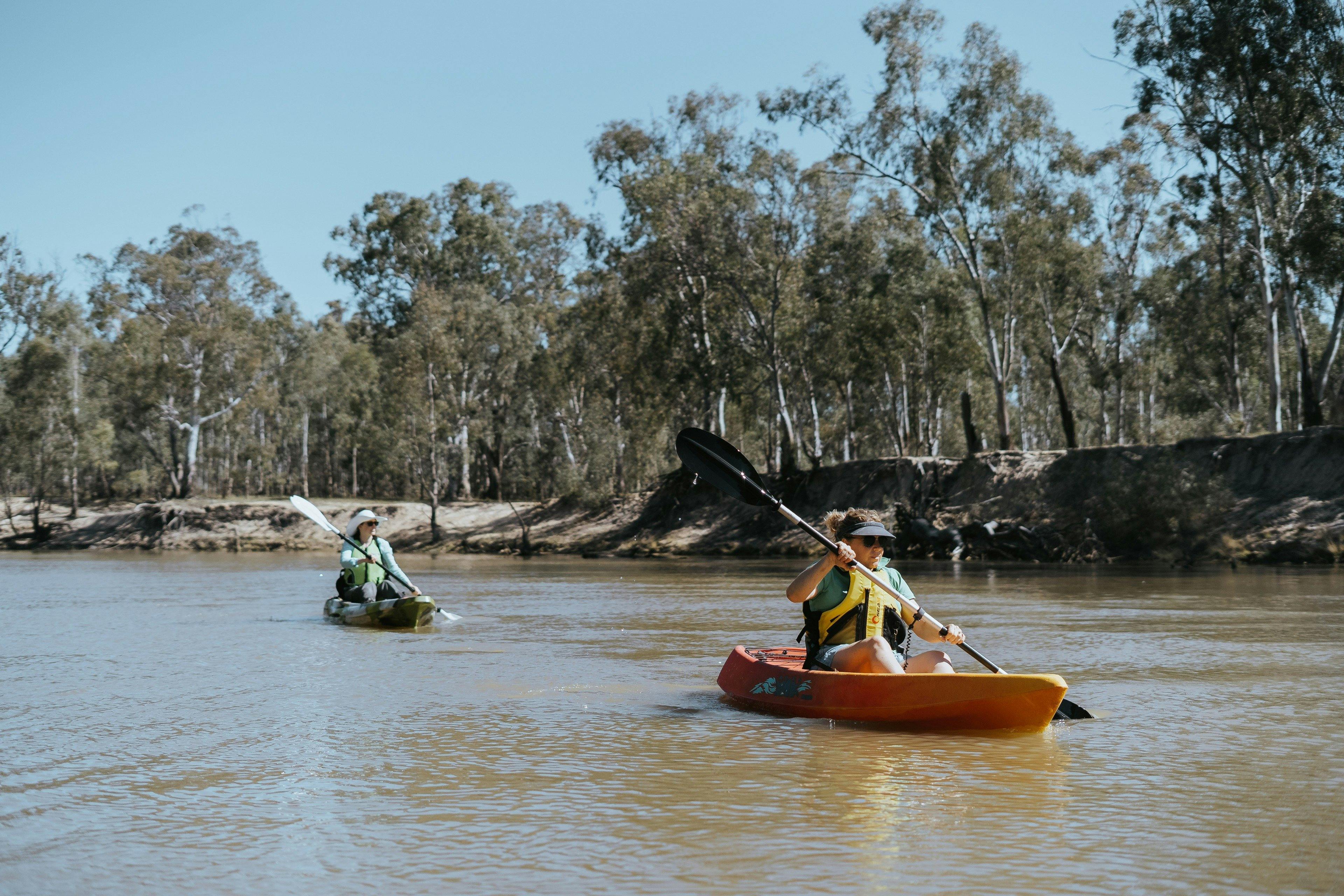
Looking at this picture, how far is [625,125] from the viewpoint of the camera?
4022cm

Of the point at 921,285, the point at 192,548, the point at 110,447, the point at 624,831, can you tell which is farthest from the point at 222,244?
the point at 624,831

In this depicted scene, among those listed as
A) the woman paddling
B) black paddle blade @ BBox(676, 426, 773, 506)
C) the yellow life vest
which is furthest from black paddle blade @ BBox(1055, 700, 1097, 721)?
the woman paddling

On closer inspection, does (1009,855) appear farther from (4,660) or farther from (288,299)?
(288,299)

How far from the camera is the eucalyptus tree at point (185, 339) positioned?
48.3 meters

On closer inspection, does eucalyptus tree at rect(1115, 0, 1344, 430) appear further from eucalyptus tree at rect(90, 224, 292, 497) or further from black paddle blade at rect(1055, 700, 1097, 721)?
eucalyptus tree at rect(90, 224, 292, 497)

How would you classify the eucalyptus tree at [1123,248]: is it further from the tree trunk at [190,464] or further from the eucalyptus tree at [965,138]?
the tree trunk at [190,464]

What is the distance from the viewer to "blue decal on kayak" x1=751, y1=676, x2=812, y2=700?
7.83 metres

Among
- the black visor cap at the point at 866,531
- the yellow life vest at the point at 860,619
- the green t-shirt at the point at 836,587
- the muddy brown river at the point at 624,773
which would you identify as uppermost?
the black visor cap at the point at 866,531

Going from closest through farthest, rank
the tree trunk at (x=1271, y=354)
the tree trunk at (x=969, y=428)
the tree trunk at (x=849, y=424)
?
the tree trunk at (x=1271, y=354)
the tree trunk at (x=969, y=428)
the tree trunk at (x=849, y=424)

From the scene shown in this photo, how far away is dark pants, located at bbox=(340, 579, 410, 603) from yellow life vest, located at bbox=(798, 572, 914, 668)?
7.77 metres

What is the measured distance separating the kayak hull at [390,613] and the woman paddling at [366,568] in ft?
0.32

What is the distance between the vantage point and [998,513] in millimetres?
30891

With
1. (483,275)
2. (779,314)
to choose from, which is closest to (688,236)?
(779,314)

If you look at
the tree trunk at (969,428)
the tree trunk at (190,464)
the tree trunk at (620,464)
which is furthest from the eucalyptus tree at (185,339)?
the tree trunk at (969,428)
